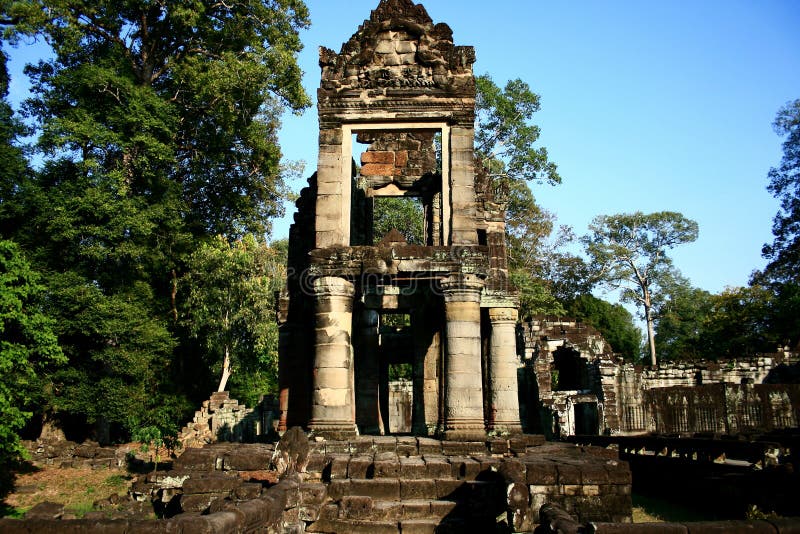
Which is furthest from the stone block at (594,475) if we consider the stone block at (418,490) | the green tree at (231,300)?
the green tree at (231,300)

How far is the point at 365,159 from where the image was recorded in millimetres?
15984

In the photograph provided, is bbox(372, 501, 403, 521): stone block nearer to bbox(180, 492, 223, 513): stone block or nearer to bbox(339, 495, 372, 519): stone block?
bbox(339, 495, 372, 519): stone block

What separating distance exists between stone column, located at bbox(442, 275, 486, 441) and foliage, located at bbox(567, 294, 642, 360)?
3101 centimetres

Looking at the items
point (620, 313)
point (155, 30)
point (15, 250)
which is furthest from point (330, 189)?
point (620, 313)

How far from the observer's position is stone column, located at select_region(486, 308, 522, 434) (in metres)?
14.3

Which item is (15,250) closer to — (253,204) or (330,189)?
(330,189)

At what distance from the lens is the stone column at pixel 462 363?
11.0m

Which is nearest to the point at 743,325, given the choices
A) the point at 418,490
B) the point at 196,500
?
the point at 418,490

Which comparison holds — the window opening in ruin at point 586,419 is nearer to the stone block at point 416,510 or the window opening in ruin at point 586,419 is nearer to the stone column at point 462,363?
the stone column at point 462,363

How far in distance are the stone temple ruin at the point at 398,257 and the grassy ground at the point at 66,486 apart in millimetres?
8021

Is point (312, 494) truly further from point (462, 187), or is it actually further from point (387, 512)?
point (462, 187)

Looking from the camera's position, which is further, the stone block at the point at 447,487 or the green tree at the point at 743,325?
the green tree at the point at 743,325

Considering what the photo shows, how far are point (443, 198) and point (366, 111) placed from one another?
2363 millimetres

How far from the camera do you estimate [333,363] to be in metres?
11.4
